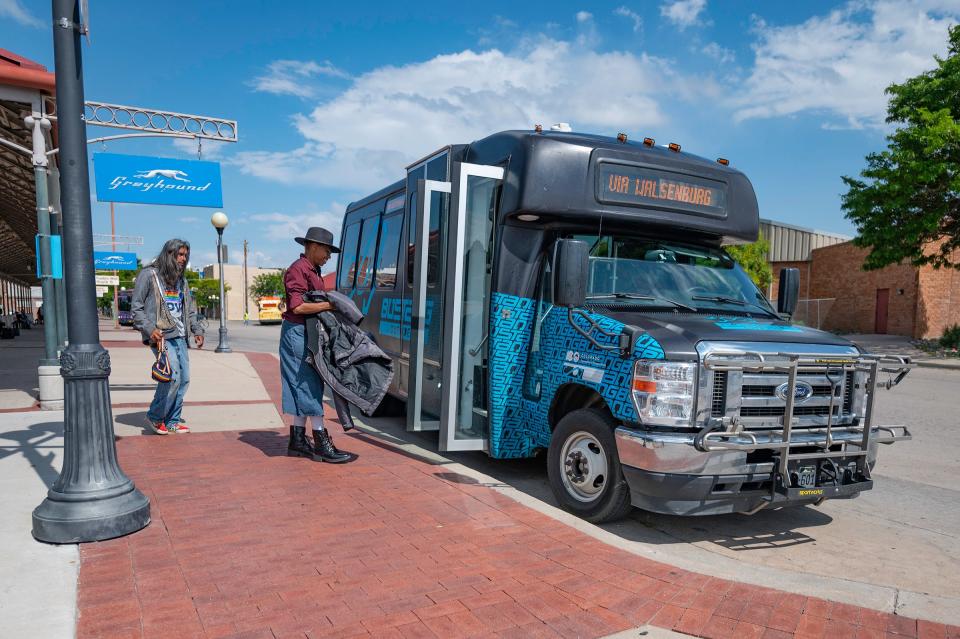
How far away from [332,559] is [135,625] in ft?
3.44

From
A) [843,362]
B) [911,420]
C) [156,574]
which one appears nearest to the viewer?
[156,574]

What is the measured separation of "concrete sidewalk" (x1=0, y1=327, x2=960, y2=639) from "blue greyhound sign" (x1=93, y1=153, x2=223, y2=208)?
7743 millimetres

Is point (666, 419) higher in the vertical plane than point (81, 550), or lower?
higher

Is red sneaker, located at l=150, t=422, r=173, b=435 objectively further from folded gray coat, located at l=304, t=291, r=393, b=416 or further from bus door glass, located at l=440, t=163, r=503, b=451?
bus door glass, located at l=440, t=163, r=503, b=451

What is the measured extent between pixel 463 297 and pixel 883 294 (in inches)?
1230

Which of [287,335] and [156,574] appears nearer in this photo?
[156,574]

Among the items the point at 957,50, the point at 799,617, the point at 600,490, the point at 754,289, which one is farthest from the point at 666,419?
the point at 957,50

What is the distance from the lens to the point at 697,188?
17.9ft

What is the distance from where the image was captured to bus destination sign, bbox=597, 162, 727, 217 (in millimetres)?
5129

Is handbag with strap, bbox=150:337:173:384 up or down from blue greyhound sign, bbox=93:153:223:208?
down

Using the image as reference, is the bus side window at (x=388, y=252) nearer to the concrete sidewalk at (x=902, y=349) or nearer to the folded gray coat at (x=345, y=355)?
the folded gray coat at (x=345, y=355)

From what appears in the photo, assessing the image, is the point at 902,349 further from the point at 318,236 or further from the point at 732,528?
the point at 318,236

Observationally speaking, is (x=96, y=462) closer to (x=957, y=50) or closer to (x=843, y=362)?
(x=843, y=362)

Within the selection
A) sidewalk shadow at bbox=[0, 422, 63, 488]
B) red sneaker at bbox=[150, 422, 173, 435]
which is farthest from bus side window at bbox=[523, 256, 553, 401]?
red sneaker at bbox=[150, 422, 173, 435]
